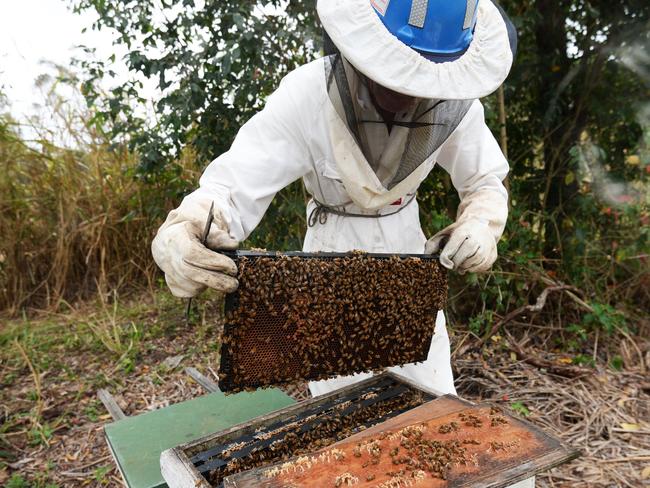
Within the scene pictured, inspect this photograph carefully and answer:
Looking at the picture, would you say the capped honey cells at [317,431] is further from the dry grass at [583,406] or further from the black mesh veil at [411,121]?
the dry grass at [583,406]

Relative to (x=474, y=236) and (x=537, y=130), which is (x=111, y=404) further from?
(x=537, y=130)

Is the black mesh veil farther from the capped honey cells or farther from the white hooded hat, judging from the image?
the capped honey cells

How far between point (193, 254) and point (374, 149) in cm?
90

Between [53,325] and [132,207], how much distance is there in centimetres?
157

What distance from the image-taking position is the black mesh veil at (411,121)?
1937mm

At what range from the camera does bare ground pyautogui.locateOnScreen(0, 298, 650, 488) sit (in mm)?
3020

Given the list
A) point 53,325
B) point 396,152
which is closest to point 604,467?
point 396,152

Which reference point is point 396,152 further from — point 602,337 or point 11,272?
point 11,272

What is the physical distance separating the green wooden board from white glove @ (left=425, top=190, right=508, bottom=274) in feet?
3.95

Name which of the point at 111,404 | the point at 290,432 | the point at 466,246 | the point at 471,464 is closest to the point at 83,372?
the point at 111,404

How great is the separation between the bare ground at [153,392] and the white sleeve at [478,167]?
5.32ft

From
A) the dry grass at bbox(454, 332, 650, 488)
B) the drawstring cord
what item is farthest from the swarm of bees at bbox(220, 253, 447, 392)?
the dry grass at bbox(454, 332, 650, 488)

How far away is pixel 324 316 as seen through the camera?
1.83m

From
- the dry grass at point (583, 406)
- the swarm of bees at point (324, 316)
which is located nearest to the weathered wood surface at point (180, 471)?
the swarm of bees at point (324, 316)
